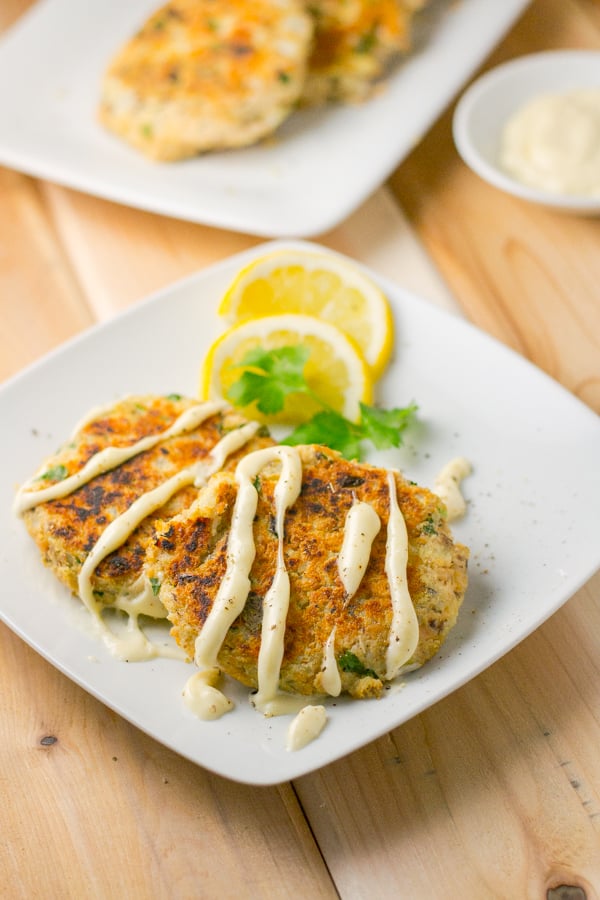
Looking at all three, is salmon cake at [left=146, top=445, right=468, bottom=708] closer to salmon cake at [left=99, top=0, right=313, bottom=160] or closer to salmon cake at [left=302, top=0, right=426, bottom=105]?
salmon cake at [left=99, top=0, right=313, bottom=160]

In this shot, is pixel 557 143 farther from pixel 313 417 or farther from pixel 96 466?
pixel 96 466

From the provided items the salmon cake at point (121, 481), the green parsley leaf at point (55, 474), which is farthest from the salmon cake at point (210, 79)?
the green parsley leaf at point (55, 474)

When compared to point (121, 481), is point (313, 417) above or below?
below

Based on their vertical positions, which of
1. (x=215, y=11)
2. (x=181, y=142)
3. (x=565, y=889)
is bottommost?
(x=565, y=889)

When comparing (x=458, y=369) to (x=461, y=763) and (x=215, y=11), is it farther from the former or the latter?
(x=215, y=11)

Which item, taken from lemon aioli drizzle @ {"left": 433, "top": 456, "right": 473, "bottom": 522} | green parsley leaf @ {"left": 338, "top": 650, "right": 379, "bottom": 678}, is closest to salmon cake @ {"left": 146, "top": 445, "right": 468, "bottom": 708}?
green parsley leaf @ {"left": 338, "top": 650, "right": 379, "bottom": 678}

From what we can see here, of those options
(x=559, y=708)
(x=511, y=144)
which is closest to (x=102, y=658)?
(x=559, y=708)

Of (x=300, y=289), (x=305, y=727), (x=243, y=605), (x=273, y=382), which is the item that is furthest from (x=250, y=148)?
(x=305, y=727)
